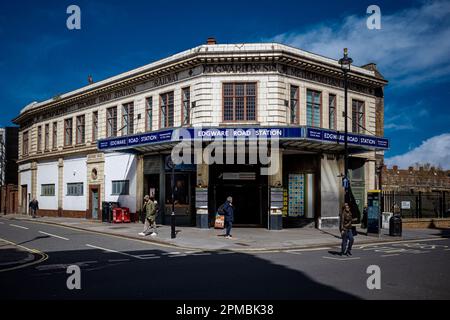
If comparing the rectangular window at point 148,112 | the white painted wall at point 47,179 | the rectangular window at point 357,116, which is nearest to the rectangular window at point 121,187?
the rectangular window at point 148,112

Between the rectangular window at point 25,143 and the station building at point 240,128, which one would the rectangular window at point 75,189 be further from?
the rectangular window at point 25,143

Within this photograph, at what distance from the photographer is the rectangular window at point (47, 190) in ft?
126

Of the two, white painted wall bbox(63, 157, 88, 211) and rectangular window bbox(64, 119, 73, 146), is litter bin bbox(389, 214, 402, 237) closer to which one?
white painted wall bbox(63, 157, 88, 211)

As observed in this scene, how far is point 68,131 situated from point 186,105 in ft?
50.7

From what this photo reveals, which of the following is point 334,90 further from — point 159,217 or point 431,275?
point 431,275

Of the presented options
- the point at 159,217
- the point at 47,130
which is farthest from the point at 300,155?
the point at 47,130

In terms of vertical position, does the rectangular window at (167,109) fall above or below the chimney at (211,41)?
below

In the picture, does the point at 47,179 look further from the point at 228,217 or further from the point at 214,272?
the point at 214,272

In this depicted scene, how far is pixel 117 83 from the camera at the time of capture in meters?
29.8

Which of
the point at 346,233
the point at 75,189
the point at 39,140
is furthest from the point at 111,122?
the point at 346,233

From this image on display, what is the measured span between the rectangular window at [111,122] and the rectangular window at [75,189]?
6.07 meters

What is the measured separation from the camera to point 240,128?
20797 mm
